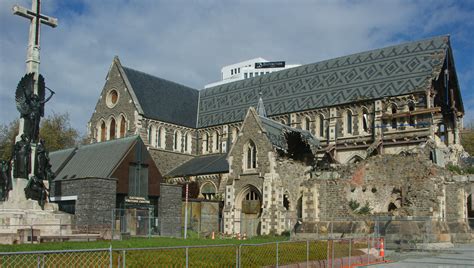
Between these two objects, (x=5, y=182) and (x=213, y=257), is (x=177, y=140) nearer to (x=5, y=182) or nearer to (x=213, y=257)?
(x=5, y=182)

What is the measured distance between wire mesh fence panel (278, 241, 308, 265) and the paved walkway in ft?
9.96

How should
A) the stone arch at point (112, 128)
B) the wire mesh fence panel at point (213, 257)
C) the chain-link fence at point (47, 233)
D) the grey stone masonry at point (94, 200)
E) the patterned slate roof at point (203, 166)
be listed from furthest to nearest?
the stone arch at point (112, 128) → the patterned slate roof at point (203, 166) → the grey stone masonry at point (94, 200) → the chain-link fence at point (47, 233) → the wire mesh fence panel at point (213, 257)

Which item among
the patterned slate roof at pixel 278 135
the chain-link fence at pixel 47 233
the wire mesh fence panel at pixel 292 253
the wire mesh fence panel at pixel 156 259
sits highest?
the patterned slate roof at pixel 278 135

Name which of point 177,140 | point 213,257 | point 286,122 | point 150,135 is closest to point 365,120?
point 286,122

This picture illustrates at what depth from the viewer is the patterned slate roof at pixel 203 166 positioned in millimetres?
45469

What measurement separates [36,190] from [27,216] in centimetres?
133

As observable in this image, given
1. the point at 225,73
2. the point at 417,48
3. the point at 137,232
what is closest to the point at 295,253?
the point at 137,232

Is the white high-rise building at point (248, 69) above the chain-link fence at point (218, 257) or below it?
above

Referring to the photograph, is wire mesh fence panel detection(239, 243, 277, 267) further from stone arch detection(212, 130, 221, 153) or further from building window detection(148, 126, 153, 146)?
stone arch detection(212, 130, 221, 153)

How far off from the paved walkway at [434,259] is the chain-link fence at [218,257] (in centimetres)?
107

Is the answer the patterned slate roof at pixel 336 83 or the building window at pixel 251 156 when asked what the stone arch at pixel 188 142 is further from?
the building window at pixel 251 156

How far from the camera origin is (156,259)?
12781 mm

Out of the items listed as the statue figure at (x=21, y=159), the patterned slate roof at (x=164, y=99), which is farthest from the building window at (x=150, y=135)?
the statue figure at (x=21, y=159)

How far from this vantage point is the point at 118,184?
32.5 meters
